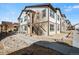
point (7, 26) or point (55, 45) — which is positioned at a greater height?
point (7, 26)

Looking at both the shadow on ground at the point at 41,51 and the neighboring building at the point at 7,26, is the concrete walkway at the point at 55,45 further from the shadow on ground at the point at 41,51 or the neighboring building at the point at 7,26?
the neighboring building at the point at 7,26

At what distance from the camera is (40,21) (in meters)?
2.60

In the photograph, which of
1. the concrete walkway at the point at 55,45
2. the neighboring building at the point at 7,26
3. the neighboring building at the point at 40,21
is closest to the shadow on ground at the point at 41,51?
the concrete walkway at the point at 55,45

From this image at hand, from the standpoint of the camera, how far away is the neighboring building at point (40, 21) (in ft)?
8.48

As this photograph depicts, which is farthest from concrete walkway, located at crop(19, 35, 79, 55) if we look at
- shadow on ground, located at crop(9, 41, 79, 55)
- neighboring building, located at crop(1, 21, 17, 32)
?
neighboring building, located at crop(1, 21, 17, 32)

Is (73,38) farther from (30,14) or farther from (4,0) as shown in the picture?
(4,0)

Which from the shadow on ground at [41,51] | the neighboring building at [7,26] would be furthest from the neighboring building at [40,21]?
the shadow on ground at [41,51]

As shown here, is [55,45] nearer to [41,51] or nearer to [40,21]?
[41,51]

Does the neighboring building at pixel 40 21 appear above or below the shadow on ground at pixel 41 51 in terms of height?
above

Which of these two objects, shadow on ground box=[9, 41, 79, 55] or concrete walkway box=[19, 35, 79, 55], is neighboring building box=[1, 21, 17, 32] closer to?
concrete walkway box=[19, 35, 79, 55]

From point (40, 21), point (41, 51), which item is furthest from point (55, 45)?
point (40, 21)

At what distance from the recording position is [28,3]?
8.29 feet

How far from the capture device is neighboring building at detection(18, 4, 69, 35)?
8.48ft
